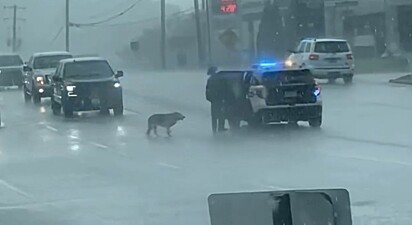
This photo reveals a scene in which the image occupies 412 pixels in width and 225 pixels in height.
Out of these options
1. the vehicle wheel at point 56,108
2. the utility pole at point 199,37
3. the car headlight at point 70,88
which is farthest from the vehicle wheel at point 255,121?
the utility pole at point 199,37

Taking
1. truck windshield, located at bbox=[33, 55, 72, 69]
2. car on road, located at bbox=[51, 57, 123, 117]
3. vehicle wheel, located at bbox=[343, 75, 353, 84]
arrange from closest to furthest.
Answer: car on road, located at bbox=[51, 57, 123, 117]
truck windshield, located at bbox=[33, 55, 72, 69]
vehicle wheel, located at bbox=[343, 75, 353, 84]

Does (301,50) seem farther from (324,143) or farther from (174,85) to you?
(324,143)

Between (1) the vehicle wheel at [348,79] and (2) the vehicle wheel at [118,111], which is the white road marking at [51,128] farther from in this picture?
(1) the vehicle wheel at [348,79]

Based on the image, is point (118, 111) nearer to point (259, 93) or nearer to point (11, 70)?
point (259, 93)

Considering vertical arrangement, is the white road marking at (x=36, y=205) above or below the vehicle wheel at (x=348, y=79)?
below

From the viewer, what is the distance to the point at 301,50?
44562 millimetres

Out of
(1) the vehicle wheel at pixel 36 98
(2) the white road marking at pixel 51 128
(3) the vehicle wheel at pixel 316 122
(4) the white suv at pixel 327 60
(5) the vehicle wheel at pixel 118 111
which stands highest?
(4) the white suv at pixel 327 60

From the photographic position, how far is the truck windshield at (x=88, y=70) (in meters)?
31.9

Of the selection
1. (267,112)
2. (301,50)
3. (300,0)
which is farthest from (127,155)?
(300,0)

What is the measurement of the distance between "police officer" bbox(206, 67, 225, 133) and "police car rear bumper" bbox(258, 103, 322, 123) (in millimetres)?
1146

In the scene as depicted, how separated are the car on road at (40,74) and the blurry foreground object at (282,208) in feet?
108

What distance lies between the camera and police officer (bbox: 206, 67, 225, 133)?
2314 centimetres

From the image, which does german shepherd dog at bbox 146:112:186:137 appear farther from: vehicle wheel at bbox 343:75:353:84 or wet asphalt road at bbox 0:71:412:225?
vehicle wheel at bbox 343:75:353:84

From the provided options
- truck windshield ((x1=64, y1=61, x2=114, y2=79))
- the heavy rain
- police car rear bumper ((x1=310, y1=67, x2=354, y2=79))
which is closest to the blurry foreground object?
the heavy rain
